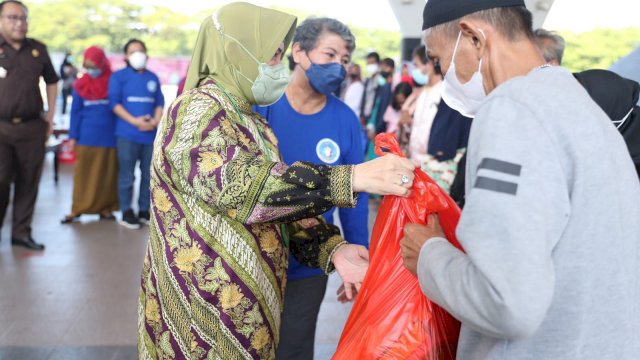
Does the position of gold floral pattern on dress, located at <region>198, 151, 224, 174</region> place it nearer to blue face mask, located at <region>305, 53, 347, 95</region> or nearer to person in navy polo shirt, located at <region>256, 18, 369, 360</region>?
person in navy polo shirt, located at <region>256, 18, 369, 360</region>

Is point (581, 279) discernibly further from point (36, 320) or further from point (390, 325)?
point (36, 320)

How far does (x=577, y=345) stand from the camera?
3.76 feet

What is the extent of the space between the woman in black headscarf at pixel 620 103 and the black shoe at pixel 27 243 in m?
5.05

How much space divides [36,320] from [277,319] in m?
2.85

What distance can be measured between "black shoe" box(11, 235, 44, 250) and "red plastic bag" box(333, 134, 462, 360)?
195 inches

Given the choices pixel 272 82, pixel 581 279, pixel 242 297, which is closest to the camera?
pixel 581 279

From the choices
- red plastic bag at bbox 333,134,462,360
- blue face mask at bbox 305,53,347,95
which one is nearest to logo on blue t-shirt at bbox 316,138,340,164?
blue face mask at bbox 305,53,347,95

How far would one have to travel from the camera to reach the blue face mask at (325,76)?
2.66 metres

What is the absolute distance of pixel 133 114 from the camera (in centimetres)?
680

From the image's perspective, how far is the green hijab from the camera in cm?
189

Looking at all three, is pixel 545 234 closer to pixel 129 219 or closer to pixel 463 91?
pixel 463 91

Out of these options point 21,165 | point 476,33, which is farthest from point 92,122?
point 476,33

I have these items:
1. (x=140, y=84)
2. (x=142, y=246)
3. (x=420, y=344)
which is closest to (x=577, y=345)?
(x=420, y=344)

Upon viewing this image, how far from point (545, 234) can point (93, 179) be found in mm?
6687
